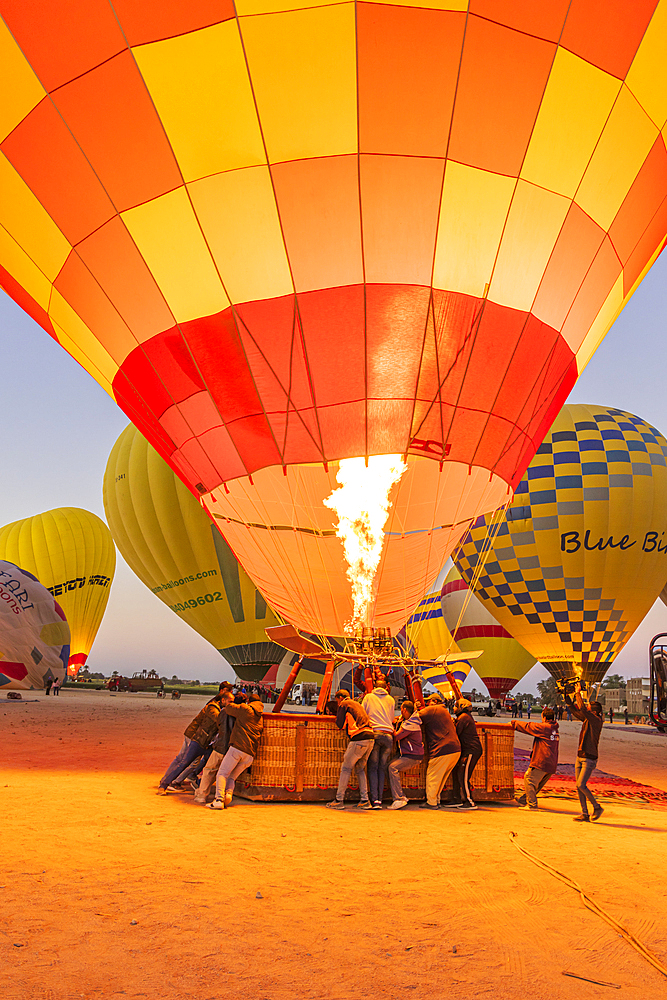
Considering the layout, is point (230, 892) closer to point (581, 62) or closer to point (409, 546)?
point (409, 546)

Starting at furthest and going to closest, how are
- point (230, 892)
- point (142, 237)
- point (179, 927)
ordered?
1. point (142, 237)
2. point (230, 892)
3. point (179, 927)

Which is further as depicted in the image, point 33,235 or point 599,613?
point 599,613

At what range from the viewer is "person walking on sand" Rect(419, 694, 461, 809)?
613 centimetres

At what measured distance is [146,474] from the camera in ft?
62.6

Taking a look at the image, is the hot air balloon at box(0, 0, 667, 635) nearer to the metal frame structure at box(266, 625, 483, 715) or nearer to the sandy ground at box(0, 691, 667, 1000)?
the metal frame structure at box(266, 625, 483, 715)

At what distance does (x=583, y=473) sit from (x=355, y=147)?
12141mm

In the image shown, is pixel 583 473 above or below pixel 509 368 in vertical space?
above

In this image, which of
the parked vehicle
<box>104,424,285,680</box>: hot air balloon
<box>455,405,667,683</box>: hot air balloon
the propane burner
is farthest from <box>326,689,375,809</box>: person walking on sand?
the parked vehicle

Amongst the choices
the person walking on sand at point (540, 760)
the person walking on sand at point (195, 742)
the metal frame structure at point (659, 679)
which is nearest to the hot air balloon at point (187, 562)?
the metal frame structure at point (659, 679)

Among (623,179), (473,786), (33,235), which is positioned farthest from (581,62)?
(473,786)

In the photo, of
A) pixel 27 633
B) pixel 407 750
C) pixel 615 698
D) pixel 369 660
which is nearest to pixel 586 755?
pixel 407 750

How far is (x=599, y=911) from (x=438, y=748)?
2989 millimetres

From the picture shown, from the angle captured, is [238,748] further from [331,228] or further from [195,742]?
[331,228]

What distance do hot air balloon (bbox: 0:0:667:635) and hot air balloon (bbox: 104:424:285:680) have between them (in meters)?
11.5
